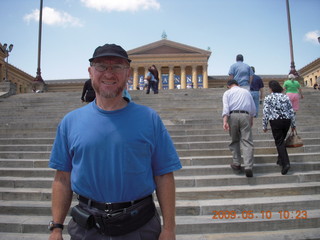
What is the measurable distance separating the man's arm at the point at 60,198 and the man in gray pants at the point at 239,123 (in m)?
3.44

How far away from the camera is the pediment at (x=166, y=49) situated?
174 feet

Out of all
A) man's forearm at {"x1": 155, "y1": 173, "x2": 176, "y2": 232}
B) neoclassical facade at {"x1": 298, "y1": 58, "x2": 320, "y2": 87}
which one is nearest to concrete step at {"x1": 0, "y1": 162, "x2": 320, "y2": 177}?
man's forearm at {"x1": 155, "y1": 173, "x2": 176, "y2": 232}

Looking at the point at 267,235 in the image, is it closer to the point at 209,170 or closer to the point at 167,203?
the point at 209,170

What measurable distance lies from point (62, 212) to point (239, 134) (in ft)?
12.1

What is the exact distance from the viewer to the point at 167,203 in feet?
5.61

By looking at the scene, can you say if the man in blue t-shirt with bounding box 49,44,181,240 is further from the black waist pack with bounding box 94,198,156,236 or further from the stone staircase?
the stone staircase

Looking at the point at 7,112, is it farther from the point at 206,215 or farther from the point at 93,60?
the point at 93,60

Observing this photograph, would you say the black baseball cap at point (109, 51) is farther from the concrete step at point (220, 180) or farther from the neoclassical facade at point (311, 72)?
the neoclassical facade at point (311, 72)

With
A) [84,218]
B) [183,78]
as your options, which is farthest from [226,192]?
[183,78]

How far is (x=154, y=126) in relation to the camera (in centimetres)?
179

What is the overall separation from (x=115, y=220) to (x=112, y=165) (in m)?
0.34

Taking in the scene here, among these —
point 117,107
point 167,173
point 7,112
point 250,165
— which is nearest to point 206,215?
point 250,165

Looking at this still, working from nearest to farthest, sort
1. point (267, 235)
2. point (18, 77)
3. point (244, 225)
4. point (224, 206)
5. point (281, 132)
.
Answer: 1. point (267, 235)
2. point (244, 225)
3. point (224, 206)
4. point (281, 132)
5. point (18, 77)

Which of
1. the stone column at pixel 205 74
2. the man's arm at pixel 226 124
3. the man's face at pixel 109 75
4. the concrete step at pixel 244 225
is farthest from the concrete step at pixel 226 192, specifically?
the stone column at pixel 205 74
